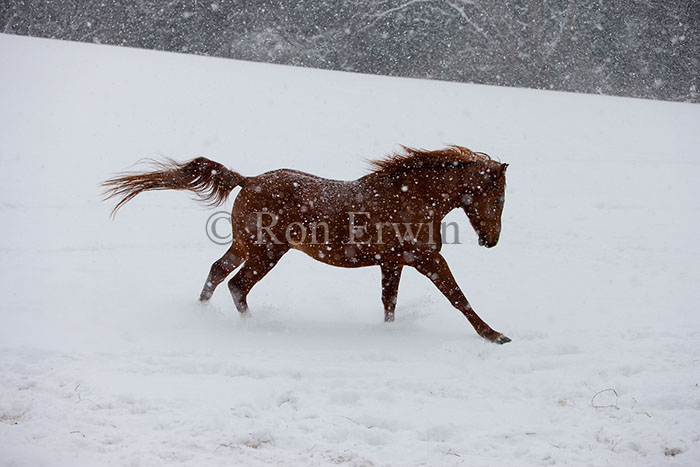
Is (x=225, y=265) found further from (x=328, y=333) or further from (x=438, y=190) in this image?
(x=438, y=190)

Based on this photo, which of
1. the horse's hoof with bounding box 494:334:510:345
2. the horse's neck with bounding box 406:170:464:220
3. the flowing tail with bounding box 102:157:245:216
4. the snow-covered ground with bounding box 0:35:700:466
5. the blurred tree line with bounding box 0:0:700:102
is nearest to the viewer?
the snow-covered ground with bounding box 0:35:700:466

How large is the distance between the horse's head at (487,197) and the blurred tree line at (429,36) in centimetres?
1778

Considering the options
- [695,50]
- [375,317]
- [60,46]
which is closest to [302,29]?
[60,46]

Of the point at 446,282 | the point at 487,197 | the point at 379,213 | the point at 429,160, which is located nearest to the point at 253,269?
the point at 379,213

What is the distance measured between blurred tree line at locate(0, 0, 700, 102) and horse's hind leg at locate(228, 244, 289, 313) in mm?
17793

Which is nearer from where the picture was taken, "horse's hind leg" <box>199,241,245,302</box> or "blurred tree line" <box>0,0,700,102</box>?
"horse's hind leg" <box>199,241,245,302</box>

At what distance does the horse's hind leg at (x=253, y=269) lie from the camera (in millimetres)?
4676

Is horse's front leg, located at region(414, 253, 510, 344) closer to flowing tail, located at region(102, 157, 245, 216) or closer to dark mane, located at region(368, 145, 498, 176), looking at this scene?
dark mane, located at region(368, 145, 498, 176)

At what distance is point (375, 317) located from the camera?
5203 millimetres

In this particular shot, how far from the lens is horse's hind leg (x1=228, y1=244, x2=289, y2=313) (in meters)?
4.68

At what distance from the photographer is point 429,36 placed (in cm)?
2152

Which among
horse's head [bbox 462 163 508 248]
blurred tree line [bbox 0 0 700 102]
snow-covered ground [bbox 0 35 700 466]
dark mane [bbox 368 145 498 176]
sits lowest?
snow-covered ground [bbox 0 35 700 466]

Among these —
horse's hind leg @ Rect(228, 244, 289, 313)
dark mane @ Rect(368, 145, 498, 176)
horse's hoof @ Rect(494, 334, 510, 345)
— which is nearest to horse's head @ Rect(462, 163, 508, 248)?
dark mane @ Rect(368, 145, 498, 176)

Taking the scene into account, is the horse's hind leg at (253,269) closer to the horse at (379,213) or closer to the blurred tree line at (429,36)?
the horse at (379,213)
